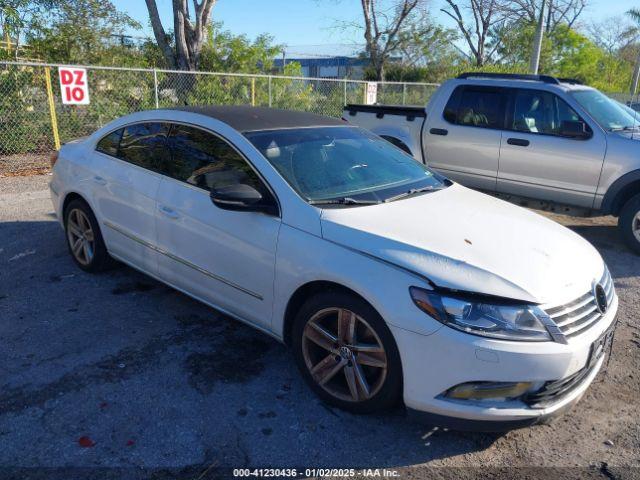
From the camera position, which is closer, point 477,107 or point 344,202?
point 344,202

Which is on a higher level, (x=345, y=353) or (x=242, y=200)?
(x=242, y=200)

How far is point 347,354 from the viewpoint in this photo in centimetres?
293

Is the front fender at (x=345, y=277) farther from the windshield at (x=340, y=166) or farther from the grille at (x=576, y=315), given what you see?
the grille at (x=576, y=315)

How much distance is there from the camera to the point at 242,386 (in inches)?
129

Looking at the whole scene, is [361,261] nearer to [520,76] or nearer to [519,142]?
[519,142]

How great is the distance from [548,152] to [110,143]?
5006 millimetres

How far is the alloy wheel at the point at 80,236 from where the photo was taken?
4789 mm

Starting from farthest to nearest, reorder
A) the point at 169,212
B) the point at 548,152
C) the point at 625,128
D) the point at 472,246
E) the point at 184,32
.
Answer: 1. the point at 184,32
2. the point at 548,152
3. the point at 625,128
4. the point at 169,212
5. the point at 472,246

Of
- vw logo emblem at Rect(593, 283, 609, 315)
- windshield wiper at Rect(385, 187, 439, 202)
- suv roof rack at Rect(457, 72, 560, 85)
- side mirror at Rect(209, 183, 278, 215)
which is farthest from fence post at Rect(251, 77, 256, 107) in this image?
vw logo emblem at Rect(593, 283, 609, 315)

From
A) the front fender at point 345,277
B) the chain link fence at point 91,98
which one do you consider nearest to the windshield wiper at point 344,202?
the front fender at point 345,277

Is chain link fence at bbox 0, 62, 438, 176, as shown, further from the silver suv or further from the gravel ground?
the silver suv

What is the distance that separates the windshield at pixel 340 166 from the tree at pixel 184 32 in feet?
40.8

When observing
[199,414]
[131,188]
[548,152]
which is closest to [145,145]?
[131,188]

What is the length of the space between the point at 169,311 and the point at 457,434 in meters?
2.44
